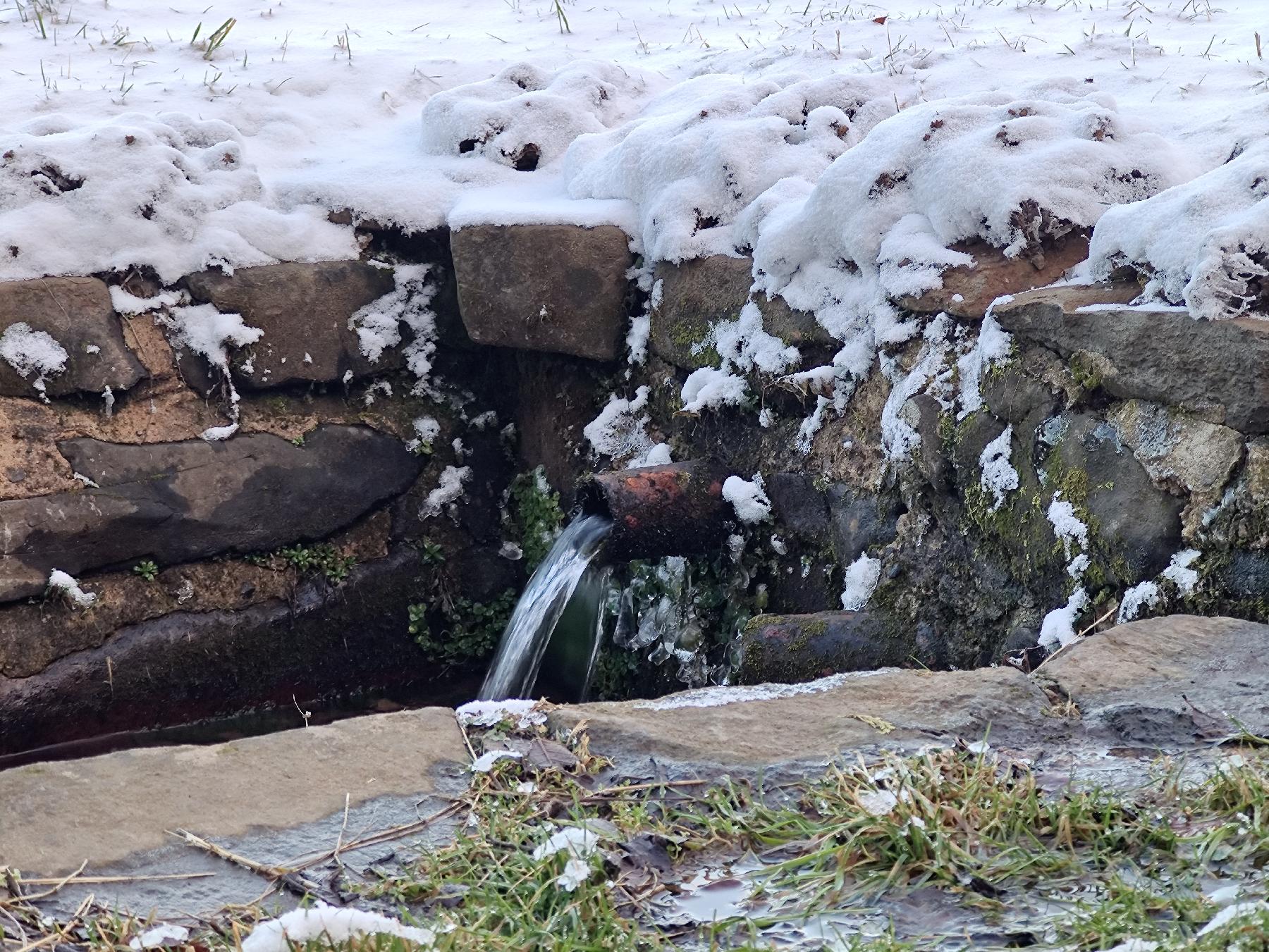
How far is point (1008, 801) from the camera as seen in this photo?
1839 mm

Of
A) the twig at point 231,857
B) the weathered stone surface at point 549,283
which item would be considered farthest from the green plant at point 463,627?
the twig at point 231,857

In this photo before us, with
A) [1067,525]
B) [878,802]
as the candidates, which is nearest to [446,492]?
[1067,525]

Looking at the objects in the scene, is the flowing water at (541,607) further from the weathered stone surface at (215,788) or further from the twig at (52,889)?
the twig at (52,889)

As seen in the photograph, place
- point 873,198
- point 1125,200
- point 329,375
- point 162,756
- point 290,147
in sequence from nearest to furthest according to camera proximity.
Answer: point 162,756, point 1125,200, point 873,198, point 329,375, point 290,147

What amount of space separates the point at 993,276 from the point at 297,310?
272 centimetres

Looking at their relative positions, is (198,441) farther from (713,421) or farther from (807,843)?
(807,843)

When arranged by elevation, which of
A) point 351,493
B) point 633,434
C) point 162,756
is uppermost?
point 162,756

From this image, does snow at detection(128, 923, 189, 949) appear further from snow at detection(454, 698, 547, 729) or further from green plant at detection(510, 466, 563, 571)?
green plant at detection(510, 466, 563, 571)

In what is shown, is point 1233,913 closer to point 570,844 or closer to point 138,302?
point 570,844

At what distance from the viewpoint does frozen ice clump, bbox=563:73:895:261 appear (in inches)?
171

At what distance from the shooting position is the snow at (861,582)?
11.5 feet

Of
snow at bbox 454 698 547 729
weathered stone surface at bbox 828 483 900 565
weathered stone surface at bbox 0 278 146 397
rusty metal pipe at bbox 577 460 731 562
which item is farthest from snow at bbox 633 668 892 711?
weathered stone surface at bbox 0 278 146 397

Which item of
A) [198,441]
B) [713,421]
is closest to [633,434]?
[713,421]

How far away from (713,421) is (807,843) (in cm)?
251
